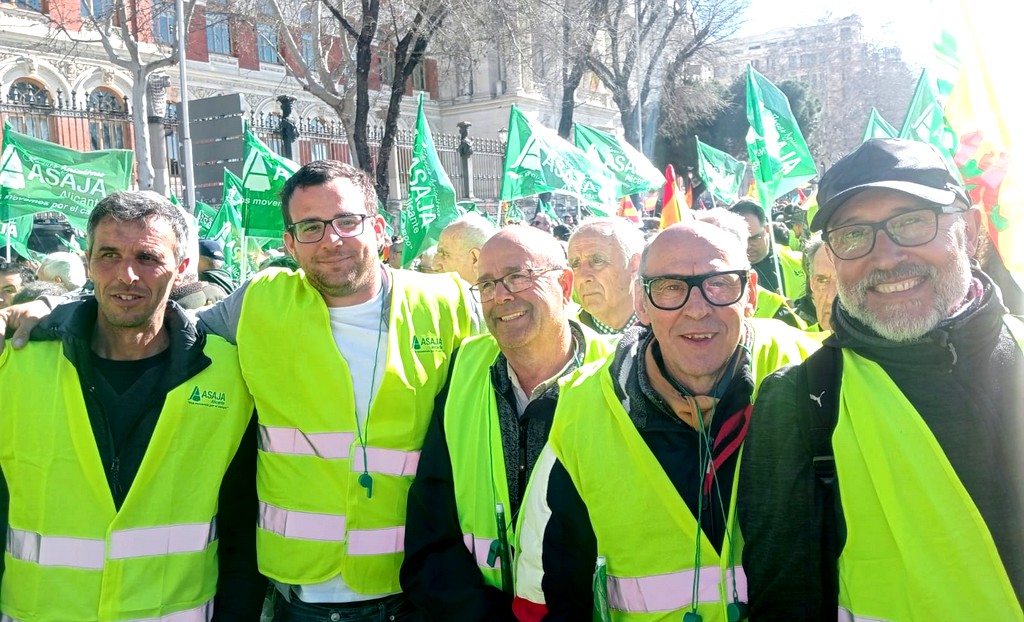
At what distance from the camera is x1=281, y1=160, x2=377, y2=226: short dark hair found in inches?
120

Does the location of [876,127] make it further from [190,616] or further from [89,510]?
[89,510]

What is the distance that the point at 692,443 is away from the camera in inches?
92.3

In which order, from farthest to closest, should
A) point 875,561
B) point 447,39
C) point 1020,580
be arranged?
point 447,39 → point 875,561 → point 1020,580

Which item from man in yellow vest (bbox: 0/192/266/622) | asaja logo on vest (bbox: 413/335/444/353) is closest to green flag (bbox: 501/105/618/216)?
asaja logo on vest (bbox: 413/335/444/353)

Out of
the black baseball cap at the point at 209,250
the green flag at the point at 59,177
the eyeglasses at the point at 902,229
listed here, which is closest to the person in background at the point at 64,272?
the black baseball cap at the point at 209,250

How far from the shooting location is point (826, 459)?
203 cm

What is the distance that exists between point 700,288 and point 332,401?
1.29m

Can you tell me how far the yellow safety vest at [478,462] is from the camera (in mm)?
2658

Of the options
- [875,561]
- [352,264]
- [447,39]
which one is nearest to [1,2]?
[447,39]

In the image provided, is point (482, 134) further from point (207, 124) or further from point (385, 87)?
point (207, 124)

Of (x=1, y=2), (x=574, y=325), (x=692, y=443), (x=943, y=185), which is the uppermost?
(x=1, y=2)

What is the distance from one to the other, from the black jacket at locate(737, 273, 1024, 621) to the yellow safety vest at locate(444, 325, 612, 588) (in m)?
0.80

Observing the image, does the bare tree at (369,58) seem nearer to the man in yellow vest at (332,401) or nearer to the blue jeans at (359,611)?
the man in yellow vest at (332,401)

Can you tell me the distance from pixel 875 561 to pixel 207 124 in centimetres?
851
